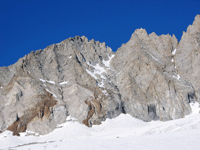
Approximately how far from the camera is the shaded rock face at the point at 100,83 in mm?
79000

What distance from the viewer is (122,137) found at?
129 ft

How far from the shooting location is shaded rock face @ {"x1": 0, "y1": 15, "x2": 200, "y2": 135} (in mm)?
79000

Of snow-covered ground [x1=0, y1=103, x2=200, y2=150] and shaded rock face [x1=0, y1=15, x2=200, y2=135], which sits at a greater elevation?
shaded rock face [x1=0, y1=15, x2=200, y2=135]

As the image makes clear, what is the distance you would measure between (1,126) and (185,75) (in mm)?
65385

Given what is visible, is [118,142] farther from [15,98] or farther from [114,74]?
[114,74]

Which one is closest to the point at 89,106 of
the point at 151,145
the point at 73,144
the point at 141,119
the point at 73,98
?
the point at 73,98

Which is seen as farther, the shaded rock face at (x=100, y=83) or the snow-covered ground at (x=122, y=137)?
the shaded rock face at (x=100, y=83)

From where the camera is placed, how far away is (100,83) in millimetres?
94000

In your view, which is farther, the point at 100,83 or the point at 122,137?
the point at 100,83

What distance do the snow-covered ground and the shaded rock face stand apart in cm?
482

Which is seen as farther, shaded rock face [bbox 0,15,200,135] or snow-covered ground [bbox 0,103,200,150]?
shaded rock face [bbox 0,15,200,135]

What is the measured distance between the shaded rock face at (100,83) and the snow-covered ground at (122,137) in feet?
15.8

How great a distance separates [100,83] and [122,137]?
55086 millimetres

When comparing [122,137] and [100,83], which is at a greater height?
[100,83]
